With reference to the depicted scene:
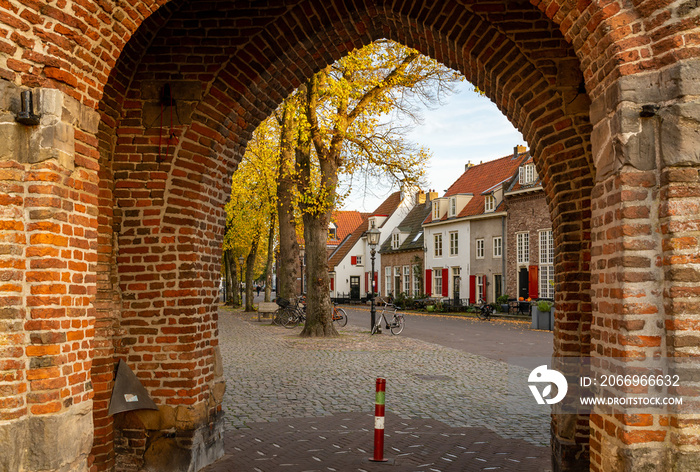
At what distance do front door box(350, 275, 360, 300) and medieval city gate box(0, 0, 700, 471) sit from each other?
4512cm

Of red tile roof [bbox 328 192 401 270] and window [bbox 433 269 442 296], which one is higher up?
red tile roof [bbox 328 192 401 270]

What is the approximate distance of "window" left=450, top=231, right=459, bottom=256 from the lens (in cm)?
3747

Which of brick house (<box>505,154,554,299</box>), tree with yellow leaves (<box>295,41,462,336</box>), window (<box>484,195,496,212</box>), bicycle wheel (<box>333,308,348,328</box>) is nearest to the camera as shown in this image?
tree with yellow leaves (<box>295,41,462,336</box>)

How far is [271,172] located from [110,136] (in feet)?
51.4

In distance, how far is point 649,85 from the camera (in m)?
3.36

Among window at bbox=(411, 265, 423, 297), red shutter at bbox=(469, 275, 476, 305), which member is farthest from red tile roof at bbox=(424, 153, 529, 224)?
red shutter at bbox=(469, 275, 476, 305)

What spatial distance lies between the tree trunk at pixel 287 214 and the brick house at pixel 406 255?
20132mm

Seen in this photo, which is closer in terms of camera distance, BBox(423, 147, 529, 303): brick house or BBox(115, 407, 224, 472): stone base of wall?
BBox(115, 407, 224, 472): stone base of wall

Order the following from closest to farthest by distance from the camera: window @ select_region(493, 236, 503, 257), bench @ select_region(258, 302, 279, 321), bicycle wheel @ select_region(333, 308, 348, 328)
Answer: bicycle wheel @ select_region(333, 308, 348, 328)
bench @ select_region(258, 302, 279, 321)
window @ select_region(493, 236, 503, 257)

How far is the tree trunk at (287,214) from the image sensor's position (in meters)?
18.8

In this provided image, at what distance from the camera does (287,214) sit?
70.8ft

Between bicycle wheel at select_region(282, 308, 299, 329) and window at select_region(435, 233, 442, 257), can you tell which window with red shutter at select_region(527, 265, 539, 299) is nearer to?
window at select_region(435, 233, 442, 257)

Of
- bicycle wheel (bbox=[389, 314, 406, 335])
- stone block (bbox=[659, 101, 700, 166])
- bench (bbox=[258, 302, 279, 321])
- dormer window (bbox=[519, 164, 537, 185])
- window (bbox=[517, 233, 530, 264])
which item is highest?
dormer window (bbox=[519, 164, 537, 185])

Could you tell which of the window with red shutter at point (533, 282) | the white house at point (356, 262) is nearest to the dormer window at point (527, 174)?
the window with red shutter at point (533, 282)
